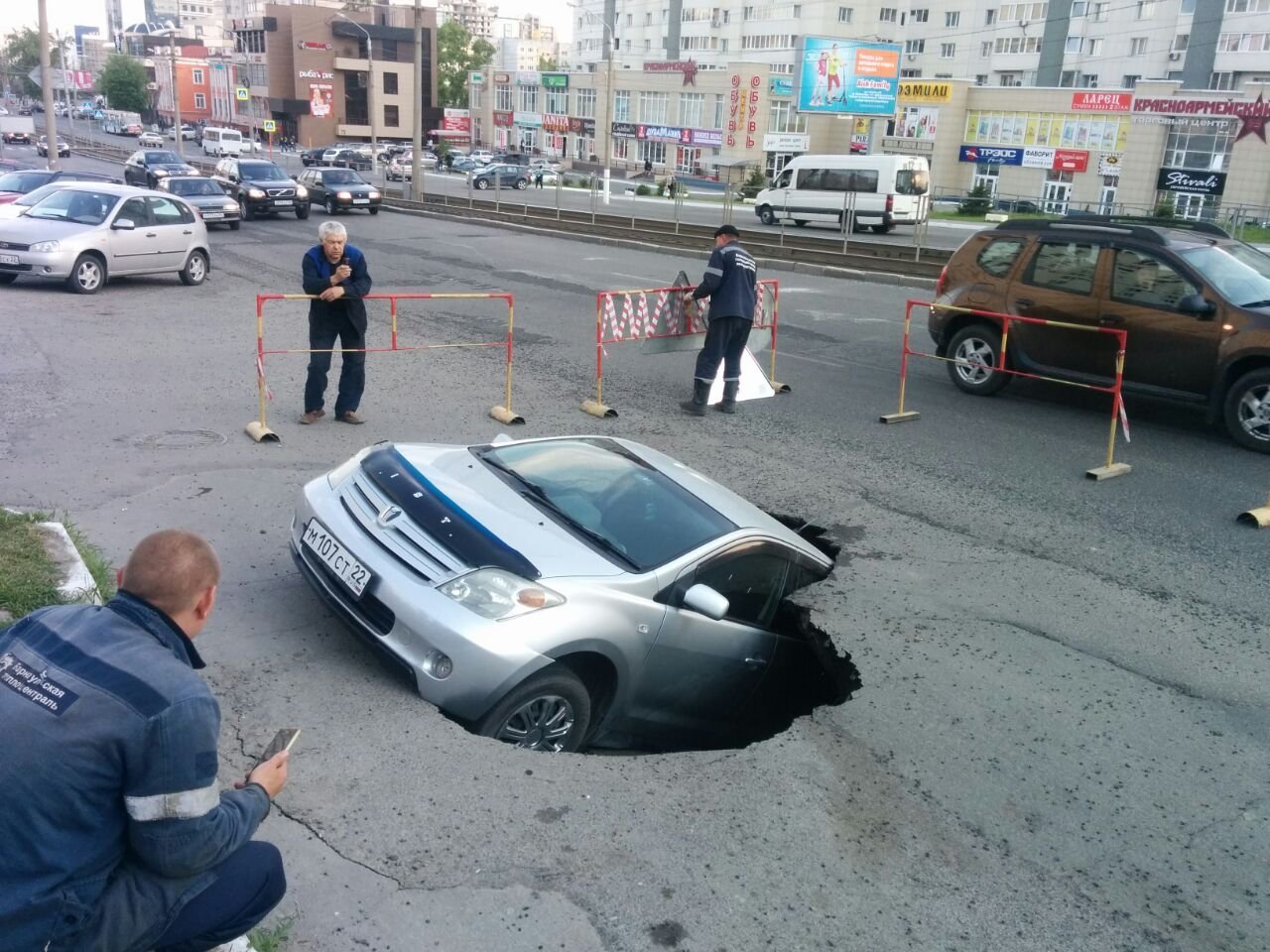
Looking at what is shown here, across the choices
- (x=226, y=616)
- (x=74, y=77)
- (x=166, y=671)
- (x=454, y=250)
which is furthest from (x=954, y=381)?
(x=74, y=77)

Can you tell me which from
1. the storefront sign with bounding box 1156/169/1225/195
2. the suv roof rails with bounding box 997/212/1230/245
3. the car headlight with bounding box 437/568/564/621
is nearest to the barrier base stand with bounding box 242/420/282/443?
the car headlight with bounding box 437/568/564/621

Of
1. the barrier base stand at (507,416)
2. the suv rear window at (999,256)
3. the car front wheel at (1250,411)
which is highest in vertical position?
the suv rear window at (999,256)

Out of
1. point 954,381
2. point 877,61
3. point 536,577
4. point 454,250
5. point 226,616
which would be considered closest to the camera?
point 536,577

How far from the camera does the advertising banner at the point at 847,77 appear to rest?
62.0 m

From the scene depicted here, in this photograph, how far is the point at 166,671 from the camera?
245 cm

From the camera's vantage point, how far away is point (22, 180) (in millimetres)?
23547

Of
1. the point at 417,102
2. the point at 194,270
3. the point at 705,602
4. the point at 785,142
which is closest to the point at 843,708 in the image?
the point at 705,602

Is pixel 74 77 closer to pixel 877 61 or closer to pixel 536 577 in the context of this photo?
pixel 877 61

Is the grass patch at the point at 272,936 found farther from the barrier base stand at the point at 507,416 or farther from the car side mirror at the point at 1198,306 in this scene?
the car side mirror at the point at 1198,306

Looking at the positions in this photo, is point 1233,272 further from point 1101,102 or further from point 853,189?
point 1101,102

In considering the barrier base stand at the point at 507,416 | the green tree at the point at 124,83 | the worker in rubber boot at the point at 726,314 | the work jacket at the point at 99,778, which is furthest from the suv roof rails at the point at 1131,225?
the green tree at the point at 124,83

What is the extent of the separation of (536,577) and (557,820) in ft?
3.40

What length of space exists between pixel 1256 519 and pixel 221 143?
261ft

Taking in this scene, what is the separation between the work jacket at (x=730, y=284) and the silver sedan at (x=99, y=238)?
10.8 metres
